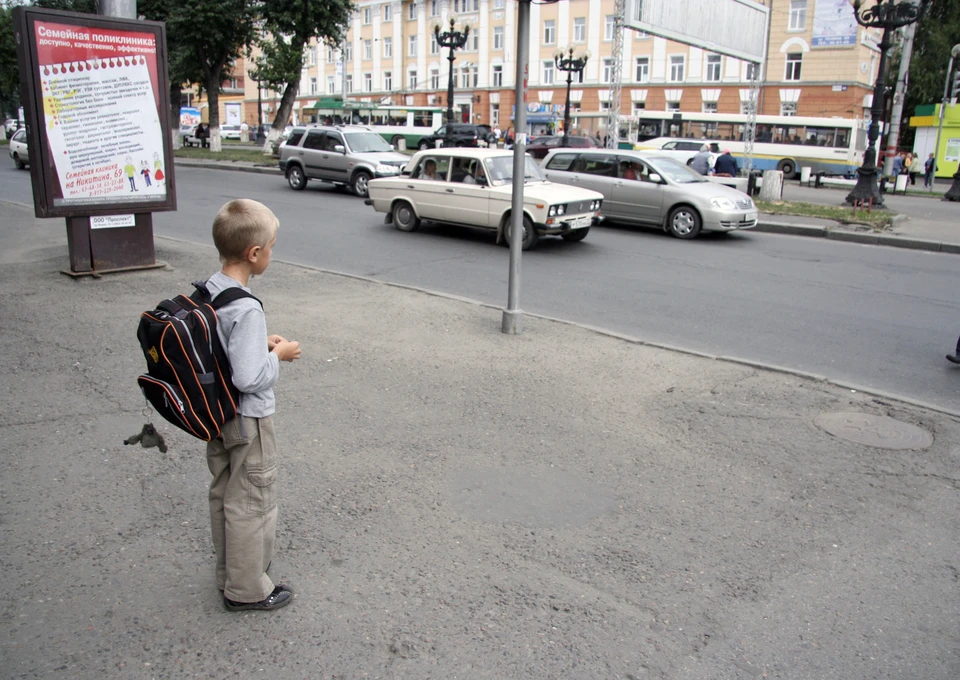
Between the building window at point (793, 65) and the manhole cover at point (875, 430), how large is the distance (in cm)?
5337

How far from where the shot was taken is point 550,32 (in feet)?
208

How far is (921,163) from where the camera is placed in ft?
132

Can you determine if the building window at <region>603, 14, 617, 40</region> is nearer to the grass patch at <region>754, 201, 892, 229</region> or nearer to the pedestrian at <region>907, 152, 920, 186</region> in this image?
the pedestrian at <region>907, 152, 920, 186</region>

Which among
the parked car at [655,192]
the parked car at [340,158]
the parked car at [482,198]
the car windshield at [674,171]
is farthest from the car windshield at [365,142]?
the car windshield at [674,171]

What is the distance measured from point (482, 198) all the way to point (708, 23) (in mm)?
10042

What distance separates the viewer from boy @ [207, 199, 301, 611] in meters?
2.81

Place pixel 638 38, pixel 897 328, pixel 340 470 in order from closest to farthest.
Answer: pixel 340 470, pixel 897 328, pixel 638 38

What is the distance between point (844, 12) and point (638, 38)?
15365 millimetres

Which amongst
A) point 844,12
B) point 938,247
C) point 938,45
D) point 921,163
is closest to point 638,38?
point 844,12

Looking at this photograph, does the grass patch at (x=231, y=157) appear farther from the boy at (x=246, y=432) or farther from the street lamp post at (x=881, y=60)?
the boy at (x=246, y=432)

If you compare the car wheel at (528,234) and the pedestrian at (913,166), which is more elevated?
the pedestrian at (913,166)

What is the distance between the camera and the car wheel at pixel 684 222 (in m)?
15.1

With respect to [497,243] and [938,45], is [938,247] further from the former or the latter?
[938,45]

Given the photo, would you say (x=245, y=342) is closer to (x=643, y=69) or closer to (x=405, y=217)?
(x=405, y=217)
